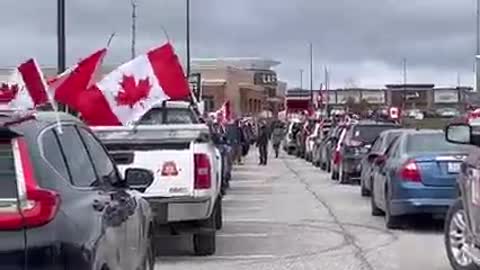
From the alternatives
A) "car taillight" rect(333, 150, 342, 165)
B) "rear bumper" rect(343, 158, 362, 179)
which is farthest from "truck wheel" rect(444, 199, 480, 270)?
"car taillight" rect(333, 150, 342, 165)

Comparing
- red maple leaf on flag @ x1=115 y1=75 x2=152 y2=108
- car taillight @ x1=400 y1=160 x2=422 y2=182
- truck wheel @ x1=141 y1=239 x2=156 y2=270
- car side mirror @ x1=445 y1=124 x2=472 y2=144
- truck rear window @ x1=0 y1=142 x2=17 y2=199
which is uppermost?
red maple leaf on flag @ x1=115 y1=75 x2=152 y2=108

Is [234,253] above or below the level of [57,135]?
below

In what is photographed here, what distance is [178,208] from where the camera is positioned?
1289 centimetres

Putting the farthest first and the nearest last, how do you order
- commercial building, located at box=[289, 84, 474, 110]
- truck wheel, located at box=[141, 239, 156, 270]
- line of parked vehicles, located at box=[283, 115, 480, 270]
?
commercial building, located at box=[289, 84, 474, 110] < line of parked vehicles, located at box=[283, 115, 480, 270] < truck wheel, located at box=[141, 239, 156, 270]

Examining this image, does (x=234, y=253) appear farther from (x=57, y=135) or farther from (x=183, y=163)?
(x=57, y=135)

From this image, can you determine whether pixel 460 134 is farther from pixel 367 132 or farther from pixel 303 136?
pixel 303 136

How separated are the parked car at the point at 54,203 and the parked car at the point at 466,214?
A: 4.20 m

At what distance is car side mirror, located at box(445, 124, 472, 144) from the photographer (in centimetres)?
1145

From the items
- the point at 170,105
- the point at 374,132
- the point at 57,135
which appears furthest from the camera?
the point at 374,132

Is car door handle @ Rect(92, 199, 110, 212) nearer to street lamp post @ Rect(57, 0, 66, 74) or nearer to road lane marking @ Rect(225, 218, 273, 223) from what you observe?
street lamp post @ Rect(57, 0, 66, 74)

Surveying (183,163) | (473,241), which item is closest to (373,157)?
(183,163)

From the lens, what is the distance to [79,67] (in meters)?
11.1

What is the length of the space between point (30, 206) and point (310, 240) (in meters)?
10.2

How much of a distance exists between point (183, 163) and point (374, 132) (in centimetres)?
1751
